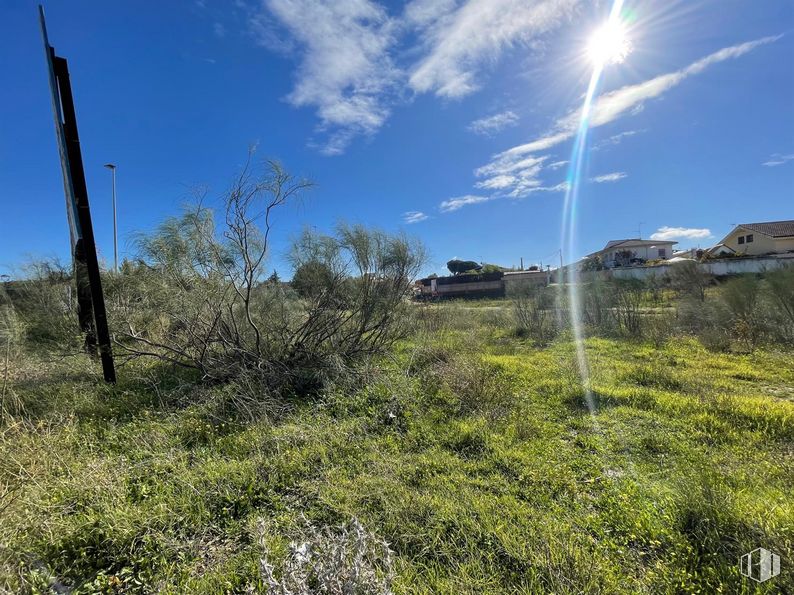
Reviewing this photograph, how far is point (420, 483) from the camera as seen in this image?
283 cm

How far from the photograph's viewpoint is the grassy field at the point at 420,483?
196 cm

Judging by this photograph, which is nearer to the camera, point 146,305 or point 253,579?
point 253,579

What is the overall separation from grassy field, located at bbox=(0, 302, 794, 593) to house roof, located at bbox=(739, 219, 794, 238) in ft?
115

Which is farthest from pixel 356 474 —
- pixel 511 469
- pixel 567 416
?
pixel 567 416

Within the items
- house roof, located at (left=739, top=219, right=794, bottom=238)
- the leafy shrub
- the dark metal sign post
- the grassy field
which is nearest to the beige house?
house roof, located at (left=739, top=219, right=794, bottom=238)

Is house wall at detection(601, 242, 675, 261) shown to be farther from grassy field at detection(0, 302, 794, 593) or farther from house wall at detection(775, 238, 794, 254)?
grassy field at detection(0, 302, 794, 593)

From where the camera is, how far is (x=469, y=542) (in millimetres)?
2143

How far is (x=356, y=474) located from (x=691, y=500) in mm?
2519

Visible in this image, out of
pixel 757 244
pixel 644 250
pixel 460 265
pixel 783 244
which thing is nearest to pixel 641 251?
pixel 644 250

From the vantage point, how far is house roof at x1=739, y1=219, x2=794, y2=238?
27.8 meters

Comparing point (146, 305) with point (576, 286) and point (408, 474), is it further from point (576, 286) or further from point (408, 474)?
point (576, 286)

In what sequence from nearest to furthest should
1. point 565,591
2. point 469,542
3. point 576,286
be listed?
point 565,591, point 469,542, point 576,286

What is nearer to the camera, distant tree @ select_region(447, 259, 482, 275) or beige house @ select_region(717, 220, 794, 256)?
beige house @ select_region(717, 220, 794, 256)

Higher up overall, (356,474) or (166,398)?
(166,398)
